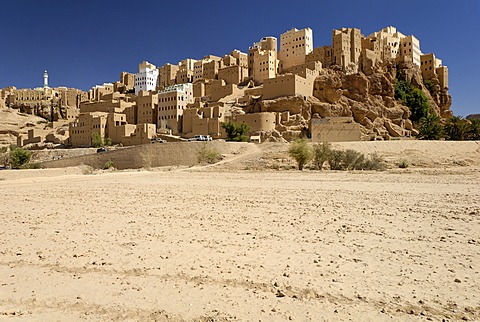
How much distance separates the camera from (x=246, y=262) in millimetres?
5148

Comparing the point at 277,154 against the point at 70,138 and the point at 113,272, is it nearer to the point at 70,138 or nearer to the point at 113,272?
the point at 113,272

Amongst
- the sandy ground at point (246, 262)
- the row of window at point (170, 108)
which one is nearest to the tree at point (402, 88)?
the row of window at point (170, 108)

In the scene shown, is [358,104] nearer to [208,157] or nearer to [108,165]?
[208,157]

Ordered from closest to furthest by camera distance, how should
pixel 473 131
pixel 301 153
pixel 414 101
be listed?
pixel 301 153, pixel 473 131, pixel 414 101

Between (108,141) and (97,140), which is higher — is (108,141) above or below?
below

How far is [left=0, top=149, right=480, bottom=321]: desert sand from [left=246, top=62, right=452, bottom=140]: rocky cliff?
35.5 m

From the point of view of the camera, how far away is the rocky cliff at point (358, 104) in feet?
153

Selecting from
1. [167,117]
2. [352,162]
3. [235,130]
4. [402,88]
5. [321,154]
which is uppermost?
[402,88]

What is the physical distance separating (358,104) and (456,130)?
13.6m

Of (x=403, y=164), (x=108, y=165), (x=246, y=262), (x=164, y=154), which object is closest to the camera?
(x=246, y=262)

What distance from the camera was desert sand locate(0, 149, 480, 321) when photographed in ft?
12.2

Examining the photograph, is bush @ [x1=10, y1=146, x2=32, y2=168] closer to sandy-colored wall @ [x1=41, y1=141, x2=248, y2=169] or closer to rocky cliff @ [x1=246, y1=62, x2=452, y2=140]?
sandy-colored wall @ [x1=41, y1=141, x2=248, y2=169]

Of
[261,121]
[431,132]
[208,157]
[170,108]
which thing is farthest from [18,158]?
[431,132]

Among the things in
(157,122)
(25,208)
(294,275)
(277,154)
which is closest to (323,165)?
(277,154)
